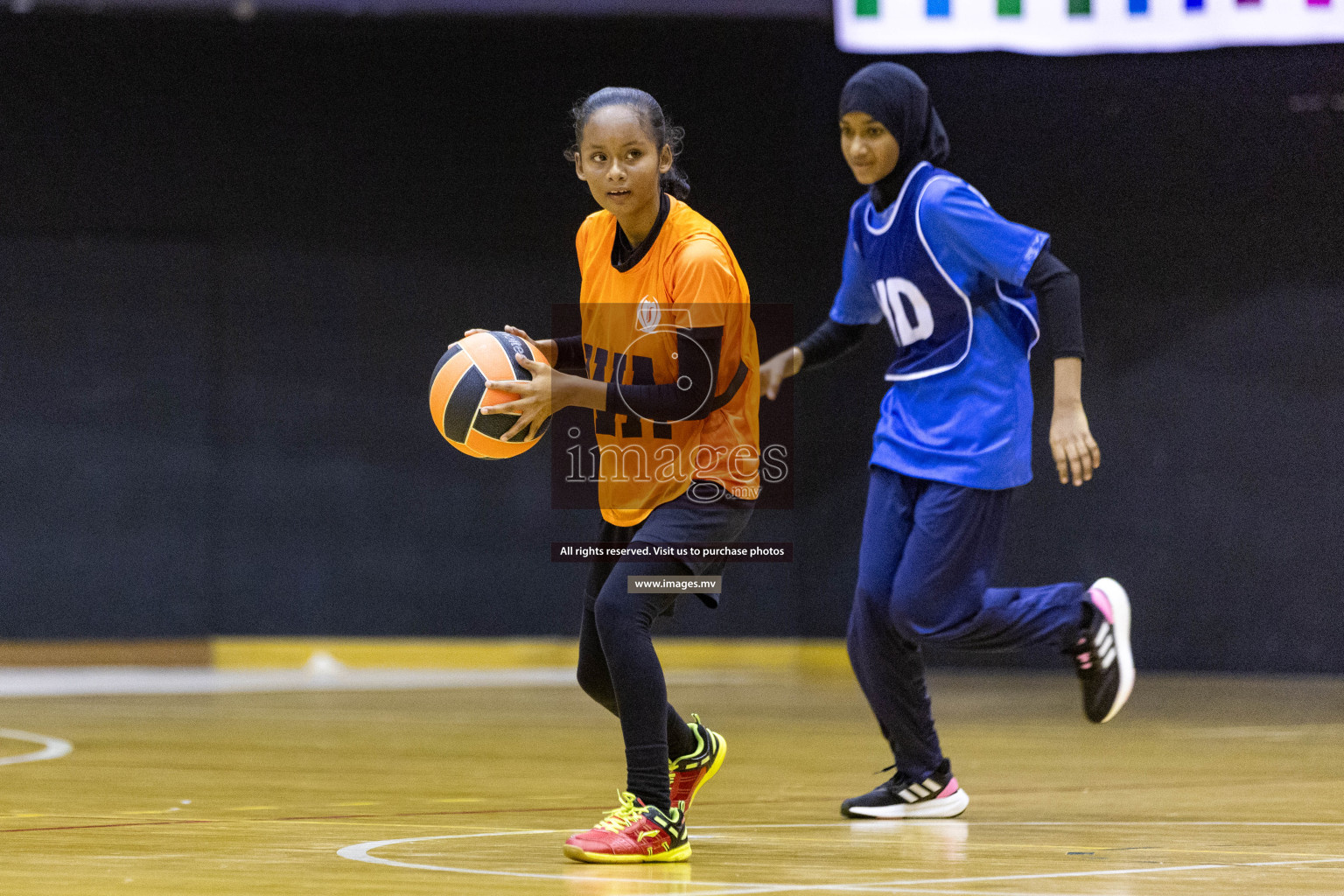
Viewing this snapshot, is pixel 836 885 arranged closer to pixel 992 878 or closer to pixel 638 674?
pixel 992 878

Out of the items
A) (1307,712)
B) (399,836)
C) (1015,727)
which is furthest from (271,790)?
(1307,712)

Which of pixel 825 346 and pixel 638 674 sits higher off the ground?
pixel 825 346

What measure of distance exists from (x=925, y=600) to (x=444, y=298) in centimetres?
601

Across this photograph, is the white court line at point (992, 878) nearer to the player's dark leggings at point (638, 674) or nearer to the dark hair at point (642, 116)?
the player's dark leggings at point (638, 674)

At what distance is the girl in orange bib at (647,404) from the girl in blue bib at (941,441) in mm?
592

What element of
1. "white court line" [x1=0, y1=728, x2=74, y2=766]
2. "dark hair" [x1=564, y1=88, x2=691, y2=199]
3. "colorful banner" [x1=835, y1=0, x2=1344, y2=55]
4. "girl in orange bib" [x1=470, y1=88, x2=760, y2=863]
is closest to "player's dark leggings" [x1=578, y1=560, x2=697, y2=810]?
"girl in orange bib" [x1=470, y1=88, x2=760, y2=863]

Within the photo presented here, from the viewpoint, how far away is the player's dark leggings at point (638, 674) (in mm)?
2832

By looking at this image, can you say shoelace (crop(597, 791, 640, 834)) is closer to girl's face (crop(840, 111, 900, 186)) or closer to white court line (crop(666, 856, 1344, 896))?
white court line (crop(666, 856, 1344, 896))

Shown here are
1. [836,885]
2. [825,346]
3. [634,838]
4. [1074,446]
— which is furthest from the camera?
[825,346]

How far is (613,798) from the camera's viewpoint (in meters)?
3.87

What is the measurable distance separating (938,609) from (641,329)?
0.93 meters

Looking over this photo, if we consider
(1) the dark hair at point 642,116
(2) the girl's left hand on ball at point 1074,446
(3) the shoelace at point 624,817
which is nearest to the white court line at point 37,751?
(3) the shoelace at point 624,817

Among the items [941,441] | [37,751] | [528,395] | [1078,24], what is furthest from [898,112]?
[1078,24]

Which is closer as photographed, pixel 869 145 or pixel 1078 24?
pixel 869 145
